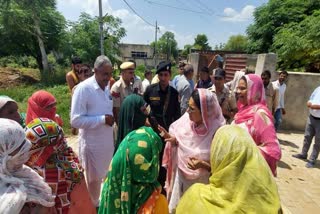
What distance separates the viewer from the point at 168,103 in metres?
3.88

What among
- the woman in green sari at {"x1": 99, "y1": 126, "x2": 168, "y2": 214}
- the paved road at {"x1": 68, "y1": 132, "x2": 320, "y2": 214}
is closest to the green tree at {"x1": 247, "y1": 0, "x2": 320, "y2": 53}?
the paved road at {"x1": 68, "y1": 132, "x2": 320, "y2": 214}

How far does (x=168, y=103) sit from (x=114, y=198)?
2.19 meters

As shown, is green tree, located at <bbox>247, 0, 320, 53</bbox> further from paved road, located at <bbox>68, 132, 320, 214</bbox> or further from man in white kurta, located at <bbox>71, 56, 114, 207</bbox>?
man in white kurta, located at <bbox>71, 56, 114, 207</bbox>

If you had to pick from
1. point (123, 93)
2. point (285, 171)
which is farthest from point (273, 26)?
point (123, 93)

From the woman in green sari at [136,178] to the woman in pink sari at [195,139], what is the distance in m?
0.74

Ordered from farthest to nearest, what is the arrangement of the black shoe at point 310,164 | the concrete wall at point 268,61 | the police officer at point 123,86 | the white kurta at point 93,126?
1. the concrete wall at point 268,61
2. the black shoe at point 310,164
3. the police officer at point 123,86
4. the white kurta at point 93,126

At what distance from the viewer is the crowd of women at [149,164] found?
1.43 meters

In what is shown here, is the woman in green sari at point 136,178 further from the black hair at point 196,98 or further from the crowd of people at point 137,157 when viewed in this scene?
the black hair at point 196,98

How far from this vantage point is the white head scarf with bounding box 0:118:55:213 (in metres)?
1.40

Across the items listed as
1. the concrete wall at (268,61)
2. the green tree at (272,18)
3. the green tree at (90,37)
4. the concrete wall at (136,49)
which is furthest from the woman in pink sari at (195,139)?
the concrete wall at (136,49)

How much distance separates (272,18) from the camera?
690 inches

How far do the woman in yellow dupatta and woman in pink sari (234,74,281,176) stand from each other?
3.55ft

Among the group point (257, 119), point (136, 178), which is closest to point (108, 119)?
point (136, 178)

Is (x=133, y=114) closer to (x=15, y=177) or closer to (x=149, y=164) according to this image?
(x=149, y=164)
